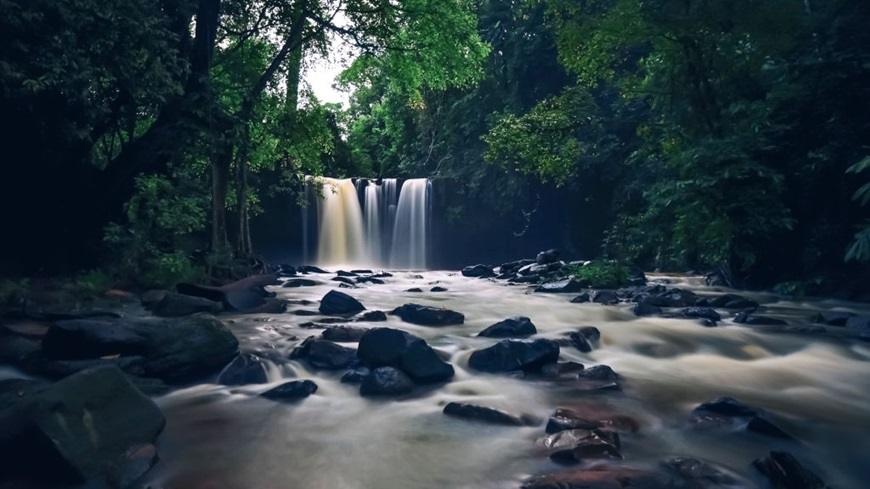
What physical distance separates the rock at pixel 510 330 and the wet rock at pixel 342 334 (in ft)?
6.67

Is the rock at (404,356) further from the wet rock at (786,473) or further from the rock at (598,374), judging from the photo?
the wet rock at (786,473)

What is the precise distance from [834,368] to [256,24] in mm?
15566

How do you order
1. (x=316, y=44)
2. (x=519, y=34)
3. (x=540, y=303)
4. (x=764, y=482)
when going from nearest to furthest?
(x=764, y=482) < (x=540, y=303) < (x=316, y=44) < (x=519, y=34)

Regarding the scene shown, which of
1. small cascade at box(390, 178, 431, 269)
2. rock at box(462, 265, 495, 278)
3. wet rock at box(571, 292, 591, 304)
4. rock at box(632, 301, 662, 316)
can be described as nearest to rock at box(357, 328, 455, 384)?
rock at box(632, 301, 662, 316)

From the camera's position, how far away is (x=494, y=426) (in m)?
5.53

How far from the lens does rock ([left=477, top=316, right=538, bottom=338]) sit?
373 inches

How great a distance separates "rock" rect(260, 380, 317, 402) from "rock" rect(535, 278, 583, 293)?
1127 centimetres

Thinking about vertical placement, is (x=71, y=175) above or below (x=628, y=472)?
above

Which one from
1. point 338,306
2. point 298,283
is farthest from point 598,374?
point 298,283

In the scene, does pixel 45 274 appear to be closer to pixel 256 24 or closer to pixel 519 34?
pixel 256 24

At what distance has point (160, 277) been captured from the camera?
45.0 feet

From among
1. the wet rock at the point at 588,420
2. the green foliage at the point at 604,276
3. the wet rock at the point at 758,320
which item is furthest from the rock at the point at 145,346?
the green foliage at the point at 604,276

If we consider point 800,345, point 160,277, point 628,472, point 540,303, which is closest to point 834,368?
point 800,345

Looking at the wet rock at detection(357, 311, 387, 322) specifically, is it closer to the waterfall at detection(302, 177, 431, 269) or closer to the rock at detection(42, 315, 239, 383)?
the rock at detection(42, 315, 239, 383)
